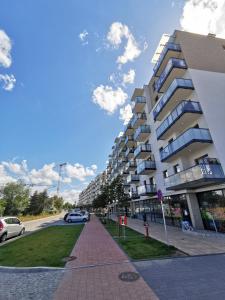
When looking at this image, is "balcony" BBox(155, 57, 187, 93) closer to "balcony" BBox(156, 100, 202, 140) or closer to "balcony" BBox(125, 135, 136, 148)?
"balcony" BBox(156, 100, 202, 140)

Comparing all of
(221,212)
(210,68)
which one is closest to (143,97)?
(210,68)

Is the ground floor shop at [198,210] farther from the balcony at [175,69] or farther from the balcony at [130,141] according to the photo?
the balcony at [130,141]

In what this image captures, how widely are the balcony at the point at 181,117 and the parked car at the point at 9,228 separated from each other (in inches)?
637

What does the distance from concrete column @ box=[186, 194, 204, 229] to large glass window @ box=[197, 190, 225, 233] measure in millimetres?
327

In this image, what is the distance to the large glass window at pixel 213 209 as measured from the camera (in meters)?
13.4

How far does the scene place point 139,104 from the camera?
29.4m

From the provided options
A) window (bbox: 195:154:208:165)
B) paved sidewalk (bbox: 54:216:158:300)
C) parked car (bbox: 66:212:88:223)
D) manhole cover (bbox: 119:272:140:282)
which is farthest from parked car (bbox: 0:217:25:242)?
window (bbox: 195:154:208:165)

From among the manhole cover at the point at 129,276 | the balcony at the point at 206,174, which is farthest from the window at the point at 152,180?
the manhole cover at the point at 129,276

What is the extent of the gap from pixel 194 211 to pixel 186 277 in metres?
11.5

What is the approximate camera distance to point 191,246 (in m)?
9.80

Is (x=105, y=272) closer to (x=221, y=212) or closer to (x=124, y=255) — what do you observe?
(x=124, y=255)

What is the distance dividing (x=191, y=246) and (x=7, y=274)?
8.41 m

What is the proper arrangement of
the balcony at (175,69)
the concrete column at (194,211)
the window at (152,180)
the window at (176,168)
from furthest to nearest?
the window at (152,180) < the window at (176,168) < the balcony at (175,69) < the concrete column at (194,211)

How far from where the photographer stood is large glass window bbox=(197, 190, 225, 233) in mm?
13375
